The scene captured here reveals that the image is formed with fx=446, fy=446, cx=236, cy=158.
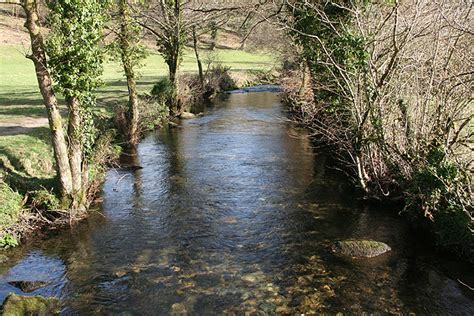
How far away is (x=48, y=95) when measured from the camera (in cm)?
1354

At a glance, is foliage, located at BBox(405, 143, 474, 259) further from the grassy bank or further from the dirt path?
the dirt path

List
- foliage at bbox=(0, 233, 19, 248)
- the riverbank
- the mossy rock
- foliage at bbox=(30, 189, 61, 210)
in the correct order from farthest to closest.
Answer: foliage at bbox=(30, 189, 61, 210) → foliage at bbox=(0, 233, 19, 248) → the riverbank → the mossy rock

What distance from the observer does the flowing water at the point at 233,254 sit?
10.3 meters

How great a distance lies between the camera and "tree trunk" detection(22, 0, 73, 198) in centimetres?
1308

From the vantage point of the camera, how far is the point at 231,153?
2255cm

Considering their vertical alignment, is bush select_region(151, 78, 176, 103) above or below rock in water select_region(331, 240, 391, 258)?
above

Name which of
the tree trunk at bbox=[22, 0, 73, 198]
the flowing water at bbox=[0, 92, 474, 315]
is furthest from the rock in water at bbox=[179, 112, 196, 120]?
the tree trunk at bbox=[22, 0, 73, 198]

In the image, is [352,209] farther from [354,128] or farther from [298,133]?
[298,133]

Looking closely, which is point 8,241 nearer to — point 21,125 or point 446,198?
point 21,125

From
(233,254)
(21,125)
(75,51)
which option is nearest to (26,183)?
(75,51)

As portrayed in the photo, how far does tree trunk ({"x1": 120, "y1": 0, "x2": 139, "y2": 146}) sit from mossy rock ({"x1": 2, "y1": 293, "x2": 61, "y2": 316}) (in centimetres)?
1448

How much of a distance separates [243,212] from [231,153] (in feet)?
24.9

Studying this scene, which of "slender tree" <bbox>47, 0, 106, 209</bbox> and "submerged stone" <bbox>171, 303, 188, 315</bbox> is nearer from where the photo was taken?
"submerged stone" <bbox>171, 303, 188, 315</bbox>

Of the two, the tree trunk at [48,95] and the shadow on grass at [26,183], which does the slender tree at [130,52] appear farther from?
the tree trunk at [48,95]
